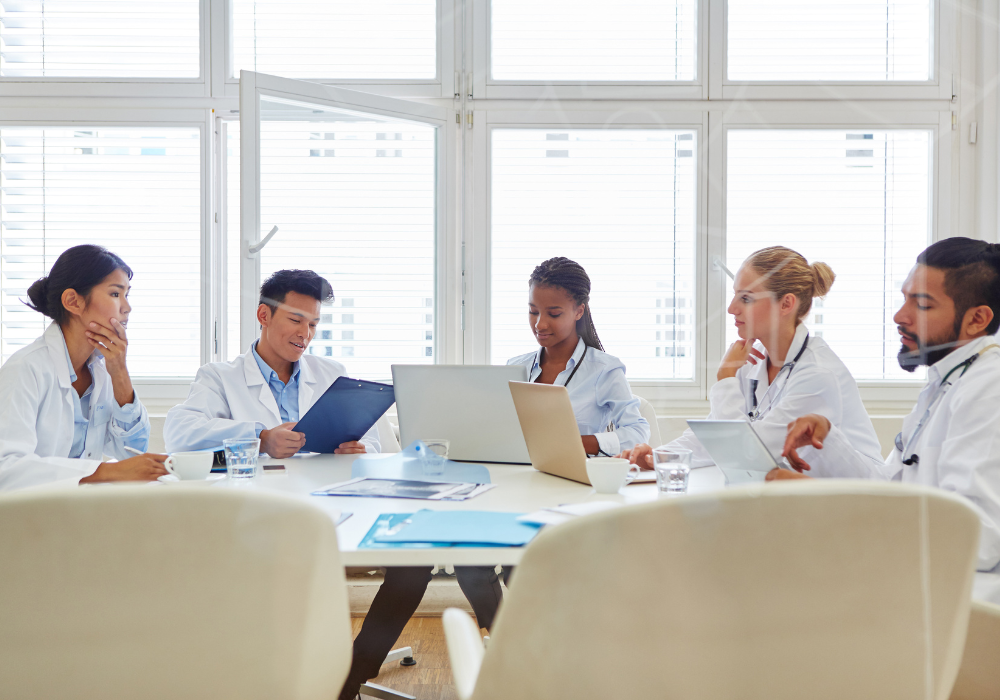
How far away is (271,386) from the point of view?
2.03 metres

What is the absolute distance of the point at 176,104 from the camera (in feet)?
8.89

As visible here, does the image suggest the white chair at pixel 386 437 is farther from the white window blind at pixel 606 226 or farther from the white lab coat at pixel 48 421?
the white window blind at pixel 606 226

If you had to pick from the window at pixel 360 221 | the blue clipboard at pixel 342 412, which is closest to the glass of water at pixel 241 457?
the blue clipboard at pixel 342 412

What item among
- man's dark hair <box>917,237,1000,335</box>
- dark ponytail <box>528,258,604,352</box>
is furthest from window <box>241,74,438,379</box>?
man's dark hair <box>917,237,1000,335</box>

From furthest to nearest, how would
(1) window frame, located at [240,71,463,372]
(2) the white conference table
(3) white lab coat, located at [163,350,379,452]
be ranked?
(1) window frame, located at [240,71,463,372] → (3) white lab coat, located at [163,350,379,452] → (2) the white conference table

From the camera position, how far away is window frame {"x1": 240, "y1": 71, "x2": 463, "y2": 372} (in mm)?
2416

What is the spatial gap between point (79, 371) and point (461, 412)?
3.18ft

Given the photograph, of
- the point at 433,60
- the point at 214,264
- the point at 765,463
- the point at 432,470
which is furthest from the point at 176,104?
the point at 765,463

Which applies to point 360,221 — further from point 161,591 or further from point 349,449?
point 161,591

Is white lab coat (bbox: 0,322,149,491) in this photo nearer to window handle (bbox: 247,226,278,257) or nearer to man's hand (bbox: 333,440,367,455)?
man's hand (bbox: 333,440,367,455)

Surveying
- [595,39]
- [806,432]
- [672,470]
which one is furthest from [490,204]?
[672,470]

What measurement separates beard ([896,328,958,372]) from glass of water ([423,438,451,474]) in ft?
2.97

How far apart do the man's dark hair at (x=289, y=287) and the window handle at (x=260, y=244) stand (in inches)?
10.0

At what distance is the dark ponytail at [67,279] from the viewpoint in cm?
179
